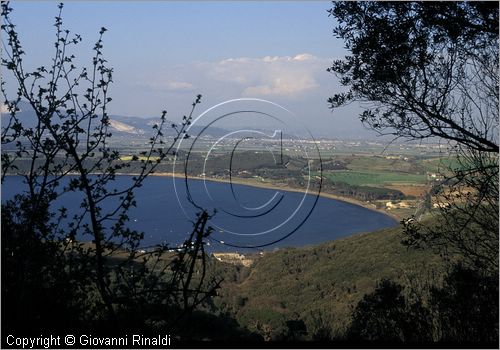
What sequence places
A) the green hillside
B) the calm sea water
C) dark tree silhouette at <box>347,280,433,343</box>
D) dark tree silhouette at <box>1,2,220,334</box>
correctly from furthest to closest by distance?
1. the green hillside
2. the calm sea water
3. dark tree silhouette at <box>347,280,433,343</box>
4. dark tree silhouette at <box>1,2,220,334</box>

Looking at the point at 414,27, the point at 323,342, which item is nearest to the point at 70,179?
the point at 323,342

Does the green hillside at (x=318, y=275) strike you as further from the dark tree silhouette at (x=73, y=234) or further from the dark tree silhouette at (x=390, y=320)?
the dark tree silhouette at (x=73, y=234)

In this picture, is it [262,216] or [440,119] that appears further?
[262,216]

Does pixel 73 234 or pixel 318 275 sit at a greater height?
pixel 73 234

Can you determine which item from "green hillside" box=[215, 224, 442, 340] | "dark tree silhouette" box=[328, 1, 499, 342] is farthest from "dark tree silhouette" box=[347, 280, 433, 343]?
"green hillside" box=[215, 224, 442, 340]

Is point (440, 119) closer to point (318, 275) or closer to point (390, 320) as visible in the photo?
point (390, 320)

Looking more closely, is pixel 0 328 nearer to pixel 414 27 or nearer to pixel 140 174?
pixel 140 174

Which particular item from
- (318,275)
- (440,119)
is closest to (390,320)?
(440,119)

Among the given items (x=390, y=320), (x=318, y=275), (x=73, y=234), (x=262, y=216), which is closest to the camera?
(x=73, y=234)

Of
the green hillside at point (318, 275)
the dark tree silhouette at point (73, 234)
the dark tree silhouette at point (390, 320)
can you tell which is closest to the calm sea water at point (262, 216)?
the dark tree silhouette at point (73, 234)

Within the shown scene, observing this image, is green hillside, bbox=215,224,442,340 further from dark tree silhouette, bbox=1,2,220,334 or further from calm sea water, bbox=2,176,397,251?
dark tree silhouette, bbox=1,2,220,334

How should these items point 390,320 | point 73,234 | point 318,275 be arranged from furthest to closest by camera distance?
1. point 318,275
2. point 390,320
3. point 73,234
